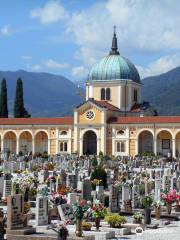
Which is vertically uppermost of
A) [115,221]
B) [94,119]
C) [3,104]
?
[3,104]

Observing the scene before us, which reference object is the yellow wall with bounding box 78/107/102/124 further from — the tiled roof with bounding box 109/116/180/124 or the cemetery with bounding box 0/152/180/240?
the cemetery with bounding box 0/152/180/240

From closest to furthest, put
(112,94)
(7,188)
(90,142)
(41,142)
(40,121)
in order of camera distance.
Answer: (7,188) < (90,142) < (40,121) < (41,142) < (112,94)

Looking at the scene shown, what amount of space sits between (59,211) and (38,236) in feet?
12.4

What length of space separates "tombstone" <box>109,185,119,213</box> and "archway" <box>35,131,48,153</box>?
50.0m

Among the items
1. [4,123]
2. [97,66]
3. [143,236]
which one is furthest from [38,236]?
[97,66]

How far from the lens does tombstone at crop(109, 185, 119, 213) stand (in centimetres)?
2408

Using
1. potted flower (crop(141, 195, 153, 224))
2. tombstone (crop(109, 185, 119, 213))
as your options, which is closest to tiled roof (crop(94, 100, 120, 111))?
tombstone (crop(109, 185, 119, 213))

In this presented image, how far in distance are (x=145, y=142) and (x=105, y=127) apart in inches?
184

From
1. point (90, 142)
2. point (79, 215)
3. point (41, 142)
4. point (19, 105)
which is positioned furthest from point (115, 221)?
point (19, 105)

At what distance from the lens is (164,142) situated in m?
69.4

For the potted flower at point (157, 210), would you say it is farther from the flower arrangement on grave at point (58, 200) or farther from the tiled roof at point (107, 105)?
the tiled roof at point (107, 105)

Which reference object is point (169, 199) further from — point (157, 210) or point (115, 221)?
point (115, 221)

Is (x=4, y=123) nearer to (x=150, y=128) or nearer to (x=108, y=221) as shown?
(x=150, y=128)

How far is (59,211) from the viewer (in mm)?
21297
